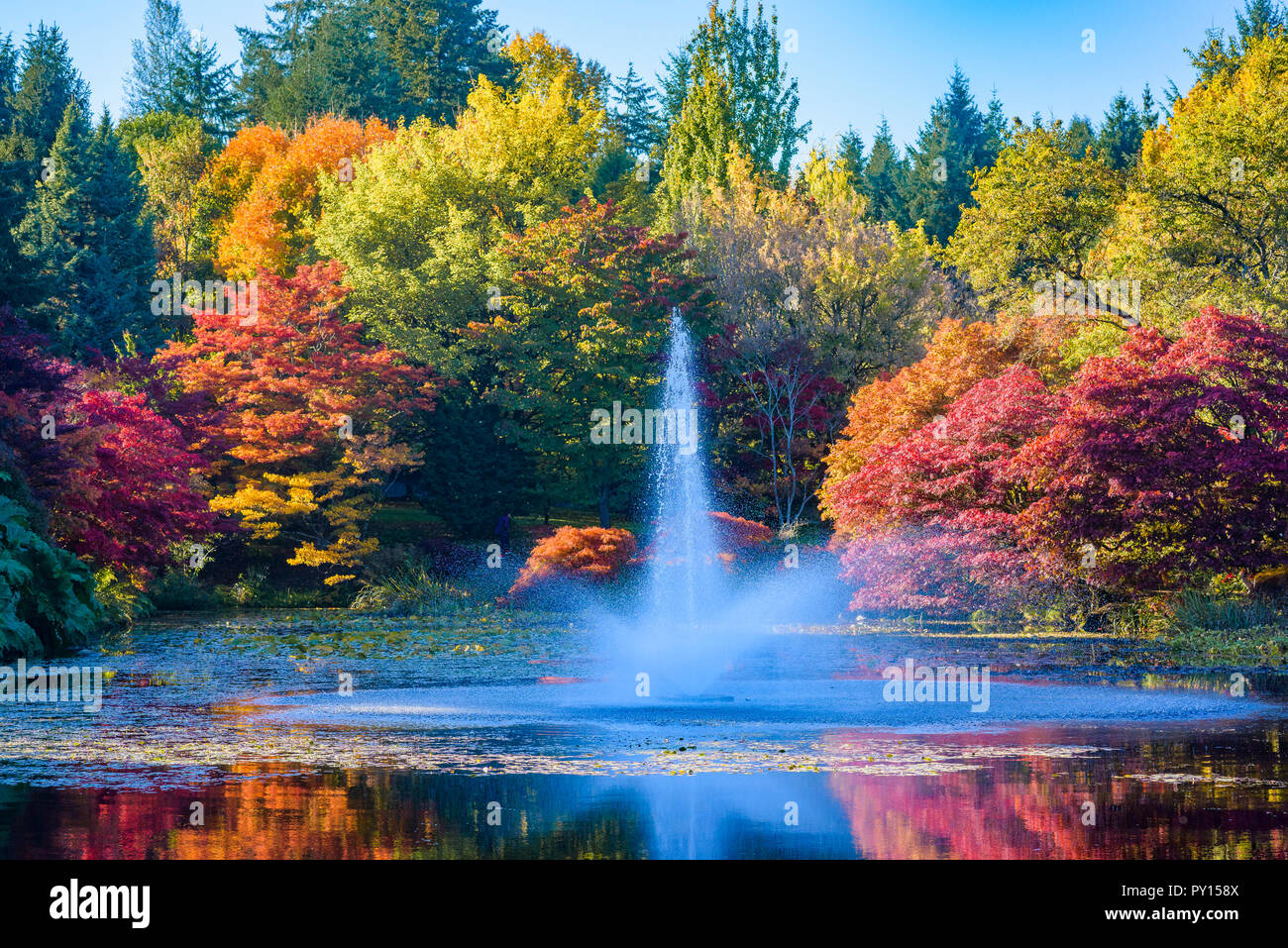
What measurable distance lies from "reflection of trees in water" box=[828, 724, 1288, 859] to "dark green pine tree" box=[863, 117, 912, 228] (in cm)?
6304

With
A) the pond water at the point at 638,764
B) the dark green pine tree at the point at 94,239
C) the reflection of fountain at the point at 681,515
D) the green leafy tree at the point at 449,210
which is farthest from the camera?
the dark green pine tree at the point at 94,239

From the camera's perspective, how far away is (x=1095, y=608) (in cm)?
2612

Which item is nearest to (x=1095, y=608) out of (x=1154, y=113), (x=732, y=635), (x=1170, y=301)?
(x=732, y=635)

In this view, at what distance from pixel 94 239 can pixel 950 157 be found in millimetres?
46707

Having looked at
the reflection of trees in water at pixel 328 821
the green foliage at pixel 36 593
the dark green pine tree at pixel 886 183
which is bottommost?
the reflection of trees in water at pixel 328 821

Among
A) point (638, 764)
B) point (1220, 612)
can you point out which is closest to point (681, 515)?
point (1220, 612)

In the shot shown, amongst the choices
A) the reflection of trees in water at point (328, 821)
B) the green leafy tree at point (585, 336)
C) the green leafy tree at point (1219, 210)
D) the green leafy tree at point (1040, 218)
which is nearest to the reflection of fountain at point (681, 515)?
the green leafy tree at point (585, 336)

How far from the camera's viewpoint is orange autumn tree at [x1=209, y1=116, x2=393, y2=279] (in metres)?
50.4

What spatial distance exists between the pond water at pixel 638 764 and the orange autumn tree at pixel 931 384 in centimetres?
998

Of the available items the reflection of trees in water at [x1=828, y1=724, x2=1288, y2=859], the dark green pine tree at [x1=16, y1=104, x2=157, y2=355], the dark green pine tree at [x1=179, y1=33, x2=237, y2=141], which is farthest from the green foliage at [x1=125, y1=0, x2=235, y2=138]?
the reflection of trees in water at [x1=828, y1=724, x2=1288, y2=859]

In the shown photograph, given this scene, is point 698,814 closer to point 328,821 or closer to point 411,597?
point 328,821

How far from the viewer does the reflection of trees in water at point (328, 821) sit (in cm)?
875

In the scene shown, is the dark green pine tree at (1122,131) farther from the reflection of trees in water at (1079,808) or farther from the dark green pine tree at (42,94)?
the reflection of trees in water at (1079,808)

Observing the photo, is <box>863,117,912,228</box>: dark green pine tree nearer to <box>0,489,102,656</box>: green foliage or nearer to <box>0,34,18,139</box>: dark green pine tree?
<box>0,34,18,139</box>: dark green pine tree
